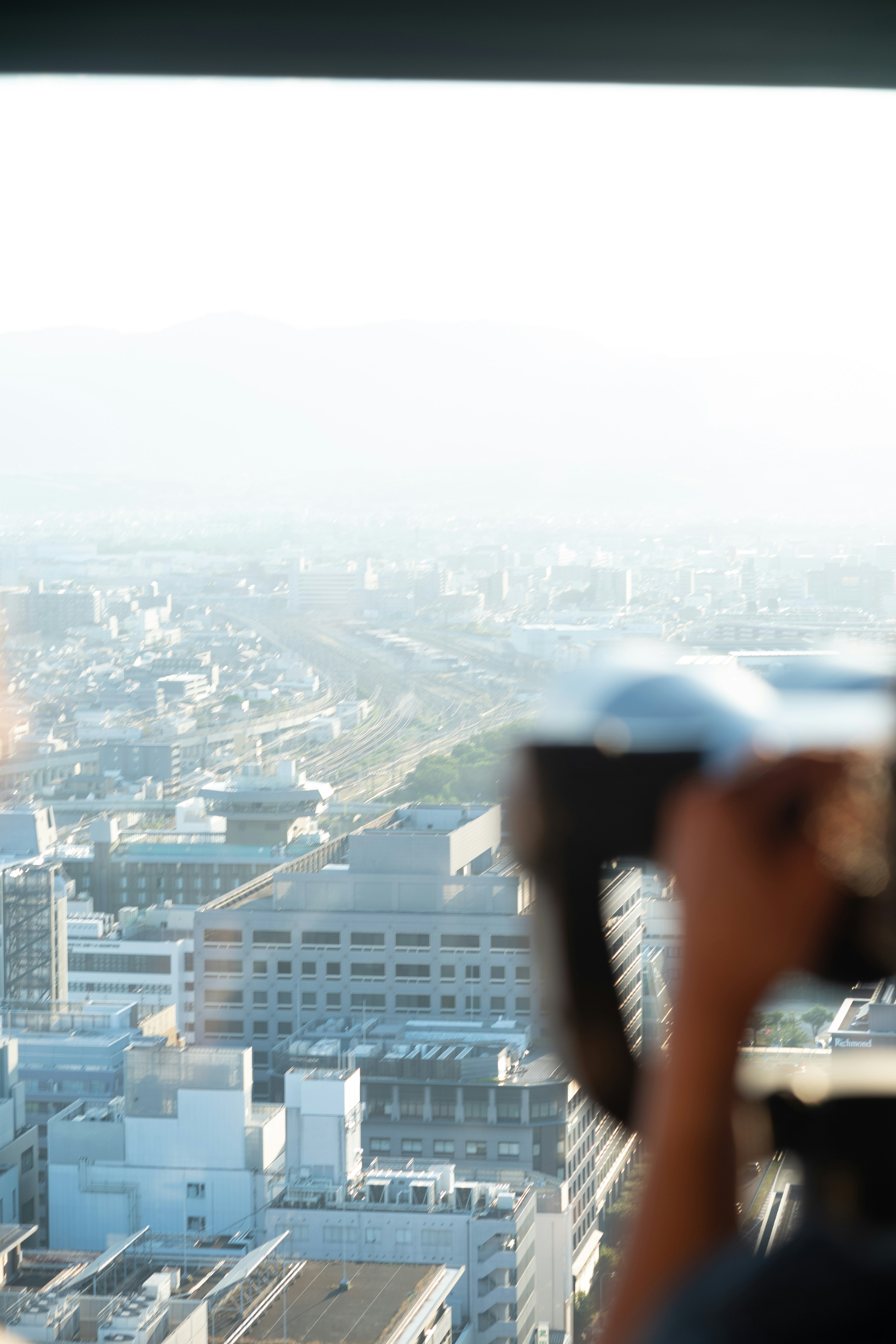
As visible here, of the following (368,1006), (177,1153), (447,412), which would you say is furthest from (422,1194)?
(447,412)

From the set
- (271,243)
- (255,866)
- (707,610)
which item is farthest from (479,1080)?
(271,243)

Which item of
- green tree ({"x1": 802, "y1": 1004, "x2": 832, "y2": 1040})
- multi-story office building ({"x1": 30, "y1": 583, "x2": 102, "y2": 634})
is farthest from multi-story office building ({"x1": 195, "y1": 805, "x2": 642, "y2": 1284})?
green tree ({"x1": 802, "y1": 1004, "x2": 832, "y2": 1040})

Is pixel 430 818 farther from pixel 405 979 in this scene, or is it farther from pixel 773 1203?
pixel 773 1203

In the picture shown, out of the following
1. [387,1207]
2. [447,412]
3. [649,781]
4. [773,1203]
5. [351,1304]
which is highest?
[447,412]

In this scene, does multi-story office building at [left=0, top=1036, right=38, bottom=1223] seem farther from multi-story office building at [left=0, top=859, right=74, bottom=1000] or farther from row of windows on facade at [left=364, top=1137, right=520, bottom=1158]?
row of windows on facade at [left=364, top=1137, right=520, bottom=1158]

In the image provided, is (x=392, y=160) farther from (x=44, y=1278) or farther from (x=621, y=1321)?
(x=44, y=1278)

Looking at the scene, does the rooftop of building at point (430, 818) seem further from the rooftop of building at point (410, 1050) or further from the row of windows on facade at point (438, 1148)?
the row of windows on facade at point (438, 1148)
